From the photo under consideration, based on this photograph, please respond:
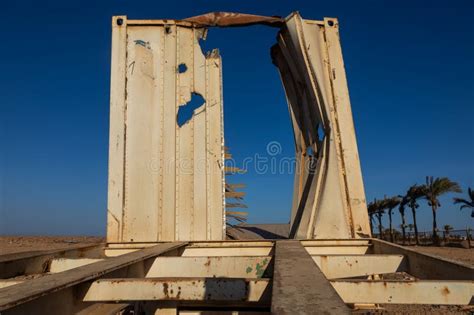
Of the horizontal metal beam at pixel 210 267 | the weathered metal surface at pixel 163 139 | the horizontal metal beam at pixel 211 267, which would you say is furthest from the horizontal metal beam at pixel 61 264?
the weathered metal surface at pixel 163 139

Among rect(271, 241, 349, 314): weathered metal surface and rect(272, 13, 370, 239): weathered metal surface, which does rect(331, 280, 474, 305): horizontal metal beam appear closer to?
rect(271, 241, 349, 314): weathered metal surface

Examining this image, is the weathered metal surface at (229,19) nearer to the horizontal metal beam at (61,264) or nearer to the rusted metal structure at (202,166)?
the rusted metal structure at (202,166)

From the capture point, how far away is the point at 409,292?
5.84 feet

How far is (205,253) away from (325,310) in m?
3.63

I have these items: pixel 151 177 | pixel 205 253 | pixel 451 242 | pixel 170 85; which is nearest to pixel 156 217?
pixel 151 177

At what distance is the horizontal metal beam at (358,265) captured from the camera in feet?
10.3

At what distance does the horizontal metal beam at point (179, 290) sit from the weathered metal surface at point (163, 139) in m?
3.50

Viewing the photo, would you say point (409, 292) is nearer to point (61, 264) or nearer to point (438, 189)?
point (61, 264)

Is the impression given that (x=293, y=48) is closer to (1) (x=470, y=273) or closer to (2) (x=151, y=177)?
(2) (x=151, y=177)

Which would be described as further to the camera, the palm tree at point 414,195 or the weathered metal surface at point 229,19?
the palm tree at point 414,195

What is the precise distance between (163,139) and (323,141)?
2639 millimetres

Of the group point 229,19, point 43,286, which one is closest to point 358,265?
point 43,286

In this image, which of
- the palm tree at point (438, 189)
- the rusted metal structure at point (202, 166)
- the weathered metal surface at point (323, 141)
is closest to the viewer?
the rusted metal structure at point (202, 166)

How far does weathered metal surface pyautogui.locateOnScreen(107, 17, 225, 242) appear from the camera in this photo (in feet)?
17.6
